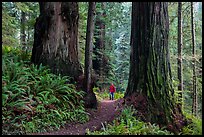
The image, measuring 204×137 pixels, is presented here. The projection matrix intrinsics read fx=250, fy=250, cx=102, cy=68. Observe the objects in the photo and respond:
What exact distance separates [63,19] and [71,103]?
3.29 metres

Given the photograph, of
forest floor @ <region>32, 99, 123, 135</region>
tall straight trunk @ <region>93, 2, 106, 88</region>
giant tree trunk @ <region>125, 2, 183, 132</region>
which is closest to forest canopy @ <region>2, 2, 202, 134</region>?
giant tree trunk @ <region>125, 2, 183, 132</region>

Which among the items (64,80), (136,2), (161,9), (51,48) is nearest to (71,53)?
(51,48)

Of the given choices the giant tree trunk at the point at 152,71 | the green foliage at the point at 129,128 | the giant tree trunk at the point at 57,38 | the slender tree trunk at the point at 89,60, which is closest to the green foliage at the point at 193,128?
the giant tree trunk at the point at 152,71

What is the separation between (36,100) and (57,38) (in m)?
2.97

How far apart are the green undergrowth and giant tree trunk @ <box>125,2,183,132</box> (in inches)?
72.5

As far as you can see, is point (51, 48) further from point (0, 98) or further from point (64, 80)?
point (0, 98)

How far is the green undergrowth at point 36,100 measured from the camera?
6.22 meters

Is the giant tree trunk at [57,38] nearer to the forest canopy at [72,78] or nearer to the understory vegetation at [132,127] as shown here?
the forest canopy at [72,78]

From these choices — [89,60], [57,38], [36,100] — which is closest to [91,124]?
[36,100]

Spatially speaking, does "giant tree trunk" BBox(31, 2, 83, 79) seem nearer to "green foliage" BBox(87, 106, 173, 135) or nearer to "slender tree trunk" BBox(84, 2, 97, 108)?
"slender tree trunk" BBox(84, 2, 97, 108)

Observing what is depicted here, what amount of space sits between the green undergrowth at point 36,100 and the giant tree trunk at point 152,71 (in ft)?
6.04

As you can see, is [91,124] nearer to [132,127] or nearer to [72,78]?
[132,127]

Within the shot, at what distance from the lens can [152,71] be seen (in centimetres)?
740

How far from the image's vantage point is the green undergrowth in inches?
245
